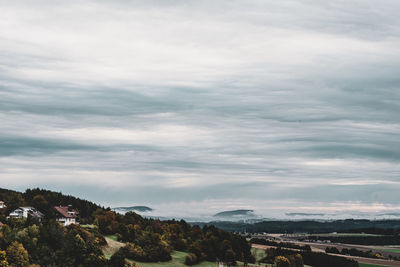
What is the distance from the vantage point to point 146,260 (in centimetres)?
17262

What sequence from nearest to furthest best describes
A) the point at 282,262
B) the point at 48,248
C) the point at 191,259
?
the point at 48,248 < the point at 191,259 < the point at 282,262

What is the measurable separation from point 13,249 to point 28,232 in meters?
23.0

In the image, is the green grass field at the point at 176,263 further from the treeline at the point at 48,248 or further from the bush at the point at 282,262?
the bush at the point at 282,262

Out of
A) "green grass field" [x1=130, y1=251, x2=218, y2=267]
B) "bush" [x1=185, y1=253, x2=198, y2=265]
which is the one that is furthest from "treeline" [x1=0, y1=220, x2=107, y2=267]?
"bush" [x1=185, y1=253, x2=198, y2=265]

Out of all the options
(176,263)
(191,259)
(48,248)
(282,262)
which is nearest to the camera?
(48,248)

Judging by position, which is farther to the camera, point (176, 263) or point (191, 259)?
point (191, 259)

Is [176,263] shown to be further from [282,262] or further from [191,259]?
[282,262]

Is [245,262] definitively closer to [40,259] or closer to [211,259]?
[211,259]

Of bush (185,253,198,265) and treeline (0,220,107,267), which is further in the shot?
bush (185,253,198,265)

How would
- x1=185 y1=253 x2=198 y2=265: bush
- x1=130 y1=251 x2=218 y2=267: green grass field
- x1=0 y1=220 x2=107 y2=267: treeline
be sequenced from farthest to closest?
x1=185 y1=253 x2=198 y2=265: bush < x1=130 y1=251 x2=218 y2=267: green grass field < x1=0 y1=220 x2=107 y2=267: treeline

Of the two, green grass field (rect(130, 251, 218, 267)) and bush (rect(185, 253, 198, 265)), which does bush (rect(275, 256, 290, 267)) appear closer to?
green grass field (rect(130, 251, 218, 267))

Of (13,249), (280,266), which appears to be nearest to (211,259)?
(280,266)

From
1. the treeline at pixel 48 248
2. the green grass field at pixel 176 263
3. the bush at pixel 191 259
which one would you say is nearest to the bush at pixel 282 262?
the green grass field at pixel 176 263

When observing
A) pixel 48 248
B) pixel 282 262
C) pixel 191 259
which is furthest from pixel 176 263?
pixel 48 248
